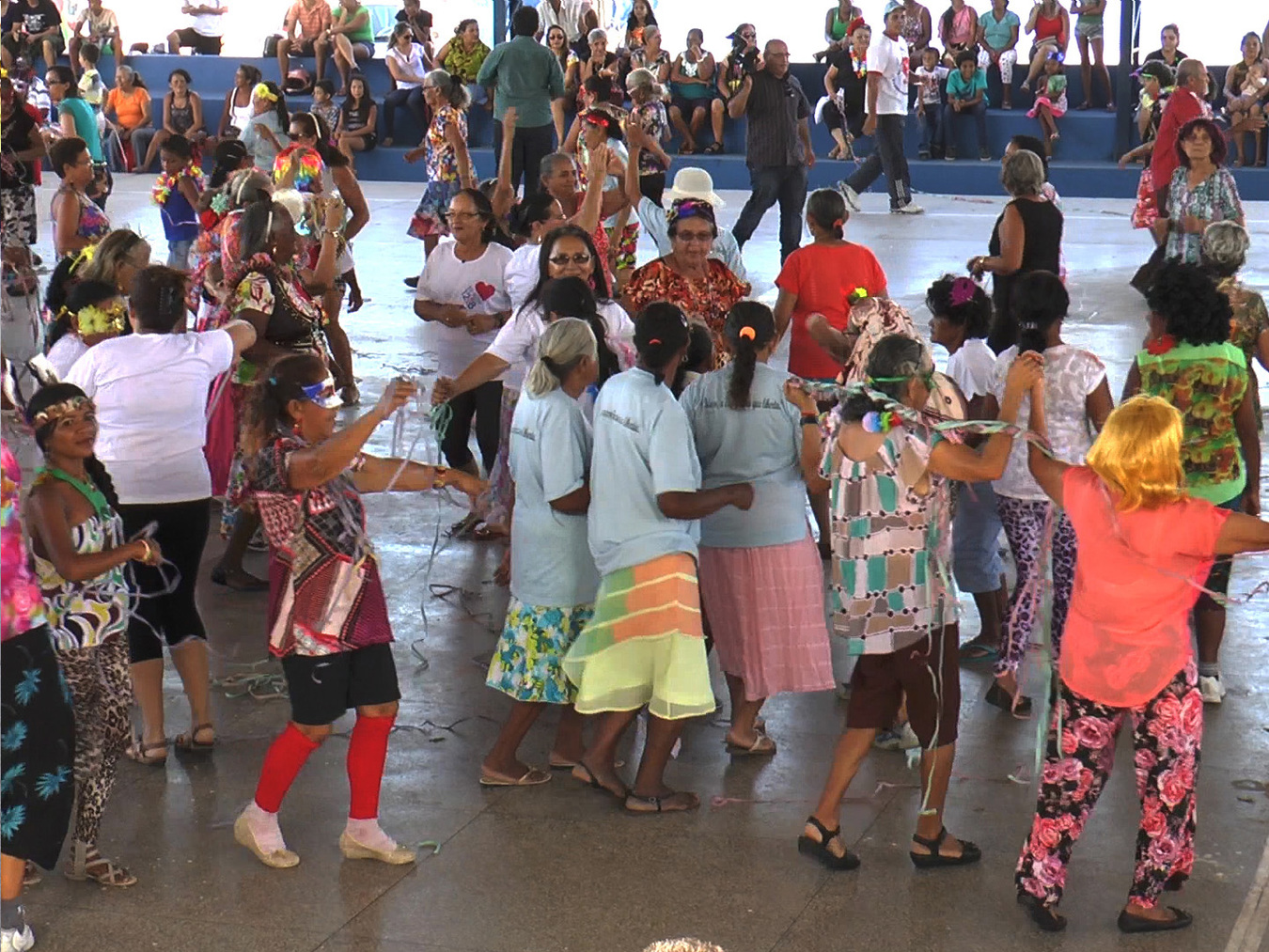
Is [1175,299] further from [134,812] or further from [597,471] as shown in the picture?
[134,812]

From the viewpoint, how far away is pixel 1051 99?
66.8 feet

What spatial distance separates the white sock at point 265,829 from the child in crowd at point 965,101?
16.7 metres

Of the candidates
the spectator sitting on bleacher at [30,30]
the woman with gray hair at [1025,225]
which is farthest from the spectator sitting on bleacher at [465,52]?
the woman with gray hair at [1025,225]

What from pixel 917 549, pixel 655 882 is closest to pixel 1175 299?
pixel 917 549

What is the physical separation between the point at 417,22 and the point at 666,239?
1455 centimetres

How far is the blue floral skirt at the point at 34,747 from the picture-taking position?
3980 mm

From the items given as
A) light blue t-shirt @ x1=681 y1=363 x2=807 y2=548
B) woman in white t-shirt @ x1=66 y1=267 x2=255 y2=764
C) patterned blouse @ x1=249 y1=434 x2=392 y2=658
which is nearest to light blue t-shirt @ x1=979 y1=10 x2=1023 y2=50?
light blue t-shirt @ x1=681 y1=363 x2=807 y2=548

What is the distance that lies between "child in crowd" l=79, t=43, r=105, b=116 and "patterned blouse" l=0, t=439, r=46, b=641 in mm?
18901

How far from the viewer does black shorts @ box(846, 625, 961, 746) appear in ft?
15.1

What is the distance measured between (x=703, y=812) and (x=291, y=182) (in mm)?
5736

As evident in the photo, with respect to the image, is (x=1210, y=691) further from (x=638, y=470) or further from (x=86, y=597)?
(x=86, y=597)

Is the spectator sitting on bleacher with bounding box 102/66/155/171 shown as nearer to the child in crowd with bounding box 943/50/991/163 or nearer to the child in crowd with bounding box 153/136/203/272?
the child in crowd with bounding box 943/50/991/163

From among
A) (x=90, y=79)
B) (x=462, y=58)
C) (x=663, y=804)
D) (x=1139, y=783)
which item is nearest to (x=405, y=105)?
(x=90, y=79)

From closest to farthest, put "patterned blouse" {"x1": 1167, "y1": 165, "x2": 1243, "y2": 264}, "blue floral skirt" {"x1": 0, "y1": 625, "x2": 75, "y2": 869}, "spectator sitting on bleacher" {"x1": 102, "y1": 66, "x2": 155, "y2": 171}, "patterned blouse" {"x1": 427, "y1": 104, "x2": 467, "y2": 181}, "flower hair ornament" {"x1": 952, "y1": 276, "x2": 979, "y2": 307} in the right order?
"blue floral skirt" {"x1": 0, "y1": 625, "x2": 75, "y2": 869} < "flower hair ornament" {"x1": 952, "y1": 276, "x2": 979, "y2": 307} < "patterned blouse" {"x1": 1167, "y1": 165, "x2": 1243, "y2": 264} < "patterned blouse" {"x1": 427, "y1": 104, "x2": 467, "y2": 181} < "spectator sitting on bleacher" {"x1": 102, "y1": 66, "x2": 155, "y2": 171}
